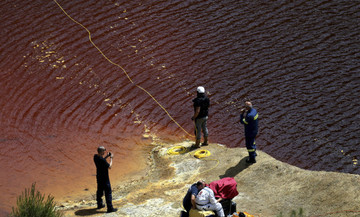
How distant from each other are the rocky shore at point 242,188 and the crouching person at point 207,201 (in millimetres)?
1408

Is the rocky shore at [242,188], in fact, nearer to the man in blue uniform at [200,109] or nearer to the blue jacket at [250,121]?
the man in blue uniform at [200,109]

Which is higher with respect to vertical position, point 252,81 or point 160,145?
point 252,81

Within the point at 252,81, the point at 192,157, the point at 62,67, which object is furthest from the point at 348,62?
the point at 62,67

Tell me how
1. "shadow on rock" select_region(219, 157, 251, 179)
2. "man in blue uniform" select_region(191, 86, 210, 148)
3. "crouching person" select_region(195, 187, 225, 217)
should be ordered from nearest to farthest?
"crouching person" select_region(195, 187, 225, 217) → "shadow on rock" select_region(219, 157, 251, 179) → "man in blue uniform" select_region(191, 86, 210, 148)

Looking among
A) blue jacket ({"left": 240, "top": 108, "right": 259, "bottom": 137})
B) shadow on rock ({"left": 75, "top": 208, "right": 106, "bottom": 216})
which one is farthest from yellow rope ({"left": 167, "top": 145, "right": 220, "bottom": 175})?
shadow on rock ({"left": 75, "top": 208, "right": 106, "bottom": 216})

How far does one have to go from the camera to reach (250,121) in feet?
46.5

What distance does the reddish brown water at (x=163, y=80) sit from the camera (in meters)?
17.6

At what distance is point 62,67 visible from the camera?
22.0 metres

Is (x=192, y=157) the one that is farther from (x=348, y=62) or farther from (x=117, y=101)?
(x=348, y=62)

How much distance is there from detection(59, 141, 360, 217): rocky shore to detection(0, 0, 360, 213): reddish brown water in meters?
1.44

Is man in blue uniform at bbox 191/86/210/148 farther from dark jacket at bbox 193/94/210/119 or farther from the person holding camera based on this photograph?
the person holding camera

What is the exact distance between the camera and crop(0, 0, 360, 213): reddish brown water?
17.6 metres

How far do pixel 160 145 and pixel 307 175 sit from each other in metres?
5.72

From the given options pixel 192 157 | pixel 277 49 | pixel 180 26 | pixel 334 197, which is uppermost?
pixel 180 26
